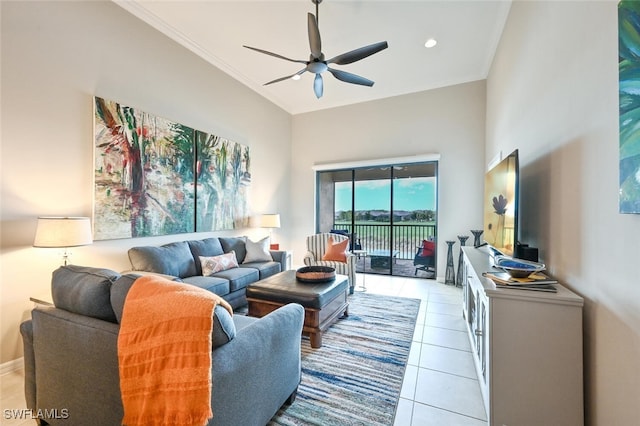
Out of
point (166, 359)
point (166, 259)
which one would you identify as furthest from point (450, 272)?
point (166, 359)

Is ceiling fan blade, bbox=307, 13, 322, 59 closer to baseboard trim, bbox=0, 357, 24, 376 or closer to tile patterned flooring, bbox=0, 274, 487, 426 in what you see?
tile patterned flooring, bbox=0, 274, 487, 426

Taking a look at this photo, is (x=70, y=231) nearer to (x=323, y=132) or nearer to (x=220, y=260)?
(x=220, y=260)

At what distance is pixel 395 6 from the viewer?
291cm

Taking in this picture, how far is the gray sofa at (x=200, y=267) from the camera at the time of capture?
112 inches

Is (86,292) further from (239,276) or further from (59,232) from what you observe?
(239,276)

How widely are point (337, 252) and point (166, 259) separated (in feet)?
7.78

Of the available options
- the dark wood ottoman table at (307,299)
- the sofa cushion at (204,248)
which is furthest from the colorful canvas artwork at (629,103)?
the sofa cushion at (204,248)

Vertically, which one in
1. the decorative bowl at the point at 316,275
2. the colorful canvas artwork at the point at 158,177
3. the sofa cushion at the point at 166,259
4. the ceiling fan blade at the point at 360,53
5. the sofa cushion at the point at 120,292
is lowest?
the decorative bowl at the point at 316,275

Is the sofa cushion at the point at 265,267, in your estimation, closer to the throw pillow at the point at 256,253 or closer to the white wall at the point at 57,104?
the throw pillow at the point at 256,253

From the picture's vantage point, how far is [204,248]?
3.54 m

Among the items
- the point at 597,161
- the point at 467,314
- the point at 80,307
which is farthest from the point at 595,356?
the point at 80,307

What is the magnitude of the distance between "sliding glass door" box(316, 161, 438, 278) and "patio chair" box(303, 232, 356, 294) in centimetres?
132

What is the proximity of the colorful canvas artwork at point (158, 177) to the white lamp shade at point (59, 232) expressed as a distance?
0.54 metres

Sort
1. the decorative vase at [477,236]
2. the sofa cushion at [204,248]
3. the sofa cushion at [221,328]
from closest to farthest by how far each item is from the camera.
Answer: the sofa cushion at [221,328] < the sofa cushion at [204,248] < the decorative vase at [477,236]
